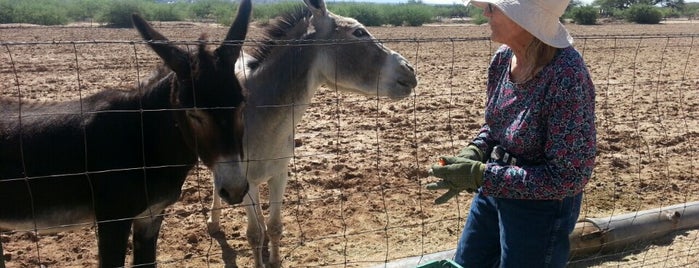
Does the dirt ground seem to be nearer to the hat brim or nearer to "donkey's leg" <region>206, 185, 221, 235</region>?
"donkey's leg" <region>206, 185, 221, 235</region>

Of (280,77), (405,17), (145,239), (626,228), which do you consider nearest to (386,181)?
(280,77)

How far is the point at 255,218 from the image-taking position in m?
4.69

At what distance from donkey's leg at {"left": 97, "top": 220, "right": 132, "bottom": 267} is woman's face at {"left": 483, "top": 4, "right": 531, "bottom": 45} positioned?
239 cm

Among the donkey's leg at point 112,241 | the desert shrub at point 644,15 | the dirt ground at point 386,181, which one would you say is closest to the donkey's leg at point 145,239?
the dirt ground at point 386,181

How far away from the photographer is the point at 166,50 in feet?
10.3

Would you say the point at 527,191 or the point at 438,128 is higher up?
the point at 527,191

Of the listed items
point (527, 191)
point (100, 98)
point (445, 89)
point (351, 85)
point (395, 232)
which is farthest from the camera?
point (445, 89)

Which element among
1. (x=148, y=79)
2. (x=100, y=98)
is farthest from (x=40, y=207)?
(x=148, y=79)

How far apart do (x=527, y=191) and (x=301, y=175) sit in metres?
4.54

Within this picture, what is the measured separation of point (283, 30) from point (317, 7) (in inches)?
13.7

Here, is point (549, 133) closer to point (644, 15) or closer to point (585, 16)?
point (585, 16)

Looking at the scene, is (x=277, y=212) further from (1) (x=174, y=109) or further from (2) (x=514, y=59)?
(2) (x=514, y=59)

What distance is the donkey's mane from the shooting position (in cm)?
452

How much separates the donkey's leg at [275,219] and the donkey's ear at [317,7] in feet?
4.63
